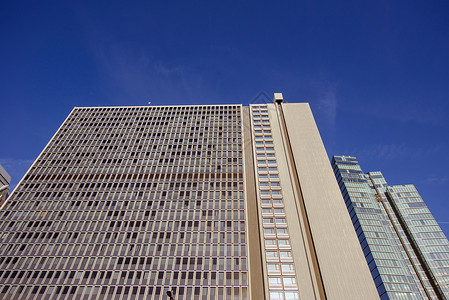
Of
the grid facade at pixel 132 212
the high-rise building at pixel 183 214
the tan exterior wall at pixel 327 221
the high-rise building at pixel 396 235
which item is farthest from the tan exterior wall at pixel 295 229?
the high-rise building at pixel 396 235

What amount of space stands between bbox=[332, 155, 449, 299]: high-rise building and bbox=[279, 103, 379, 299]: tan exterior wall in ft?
147

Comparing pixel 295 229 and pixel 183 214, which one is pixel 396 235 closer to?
pixel 295 229

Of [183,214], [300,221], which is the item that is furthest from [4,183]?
[300,221]

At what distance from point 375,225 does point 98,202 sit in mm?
99750

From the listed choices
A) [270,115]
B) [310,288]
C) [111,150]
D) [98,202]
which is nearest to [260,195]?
[310,288]

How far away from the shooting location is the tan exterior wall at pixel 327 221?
180ft

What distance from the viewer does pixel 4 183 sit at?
4104 inches

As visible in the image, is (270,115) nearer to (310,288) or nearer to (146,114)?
(146,114)

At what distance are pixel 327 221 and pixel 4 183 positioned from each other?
115307 mm

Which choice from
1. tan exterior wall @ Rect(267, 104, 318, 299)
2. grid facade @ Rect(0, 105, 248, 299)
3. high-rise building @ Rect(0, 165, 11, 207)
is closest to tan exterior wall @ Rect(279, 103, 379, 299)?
tan exterior wall @ Rect(267, 104, 318, 299)

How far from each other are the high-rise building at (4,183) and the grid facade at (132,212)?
30123 mm

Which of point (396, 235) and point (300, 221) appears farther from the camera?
point (396, 235)

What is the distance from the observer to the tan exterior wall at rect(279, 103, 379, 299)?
180 ft

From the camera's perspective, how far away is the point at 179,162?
8281 cm
